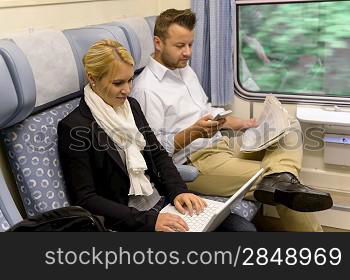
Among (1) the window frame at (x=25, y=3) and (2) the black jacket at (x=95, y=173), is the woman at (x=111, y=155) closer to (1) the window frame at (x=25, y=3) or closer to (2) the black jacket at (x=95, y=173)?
(2) the black jacket at (x=95, y=173)

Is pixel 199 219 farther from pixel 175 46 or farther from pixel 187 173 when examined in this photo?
pixel 175 46

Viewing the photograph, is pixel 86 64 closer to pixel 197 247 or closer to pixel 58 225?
pixel 58 225

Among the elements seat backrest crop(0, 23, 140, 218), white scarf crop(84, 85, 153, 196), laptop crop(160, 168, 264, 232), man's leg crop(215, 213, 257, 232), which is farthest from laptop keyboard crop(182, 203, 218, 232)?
seat backrest crop(0, 23, 140, 218)

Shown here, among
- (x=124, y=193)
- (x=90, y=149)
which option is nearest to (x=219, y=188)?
(x=124, y=193)

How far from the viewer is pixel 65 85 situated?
68.4 inches

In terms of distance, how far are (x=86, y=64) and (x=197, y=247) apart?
2.74 feet

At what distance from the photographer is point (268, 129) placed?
89.2 inches

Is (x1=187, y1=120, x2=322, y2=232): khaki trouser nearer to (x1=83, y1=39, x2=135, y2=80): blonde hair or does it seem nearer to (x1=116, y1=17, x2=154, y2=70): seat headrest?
(x1=116, y1=17, x2=154, y2=70): seat headrest

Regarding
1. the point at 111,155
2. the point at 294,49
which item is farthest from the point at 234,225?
the point at 294,49

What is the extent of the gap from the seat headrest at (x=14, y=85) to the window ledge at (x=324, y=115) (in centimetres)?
170

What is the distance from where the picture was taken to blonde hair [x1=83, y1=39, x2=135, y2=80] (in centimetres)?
167

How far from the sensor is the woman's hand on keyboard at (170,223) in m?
1.61

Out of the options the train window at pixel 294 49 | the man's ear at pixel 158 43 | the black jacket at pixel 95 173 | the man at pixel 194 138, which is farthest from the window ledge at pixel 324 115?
the black jacket at pixel 95 173

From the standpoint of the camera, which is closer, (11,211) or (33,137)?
(11,211)
